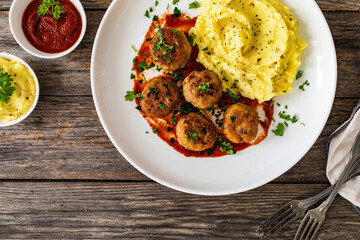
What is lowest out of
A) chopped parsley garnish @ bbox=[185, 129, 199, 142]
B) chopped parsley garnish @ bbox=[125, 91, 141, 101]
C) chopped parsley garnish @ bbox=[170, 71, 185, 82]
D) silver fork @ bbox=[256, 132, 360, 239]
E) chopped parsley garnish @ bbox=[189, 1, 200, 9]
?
silver fork @ bbox=[256, 132, 360, 239]

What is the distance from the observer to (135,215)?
4578mm

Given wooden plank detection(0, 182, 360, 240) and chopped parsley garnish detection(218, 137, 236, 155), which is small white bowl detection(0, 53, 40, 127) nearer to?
wooden plank detection(0, 182, 360, 240)

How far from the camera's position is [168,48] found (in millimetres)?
3805

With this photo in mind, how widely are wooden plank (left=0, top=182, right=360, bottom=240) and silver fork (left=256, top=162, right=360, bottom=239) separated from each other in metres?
0.10

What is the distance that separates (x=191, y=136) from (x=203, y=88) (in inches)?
25.2

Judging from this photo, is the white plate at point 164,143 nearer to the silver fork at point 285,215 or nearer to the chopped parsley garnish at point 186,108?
the chopped parsley garnish at point 186,108

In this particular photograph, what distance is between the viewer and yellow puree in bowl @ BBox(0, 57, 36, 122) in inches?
162

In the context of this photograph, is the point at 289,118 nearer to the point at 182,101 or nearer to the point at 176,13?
the point at 182,101

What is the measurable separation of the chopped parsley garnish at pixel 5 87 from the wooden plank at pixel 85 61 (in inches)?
20.9

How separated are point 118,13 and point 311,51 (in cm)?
271

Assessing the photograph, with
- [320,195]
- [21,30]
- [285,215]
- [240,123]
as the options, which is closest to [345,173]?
[320,195]

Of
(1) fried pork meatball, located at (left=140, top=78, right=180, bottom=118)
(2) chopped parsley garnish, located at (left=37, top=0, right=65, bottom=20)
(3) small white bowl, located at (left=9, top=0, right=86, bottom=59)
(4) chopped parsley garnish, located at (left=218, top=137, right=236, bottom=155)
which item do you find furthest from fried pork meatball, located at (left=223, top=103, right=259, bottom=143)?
(2) chopped parsley garnish, located at (left=37, top=0, right=65, bottom=20)

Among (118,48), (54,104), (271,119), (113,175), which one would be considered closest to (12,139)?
(54,104)

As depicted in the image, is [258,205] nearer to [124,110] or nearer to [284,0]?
[124,110]
